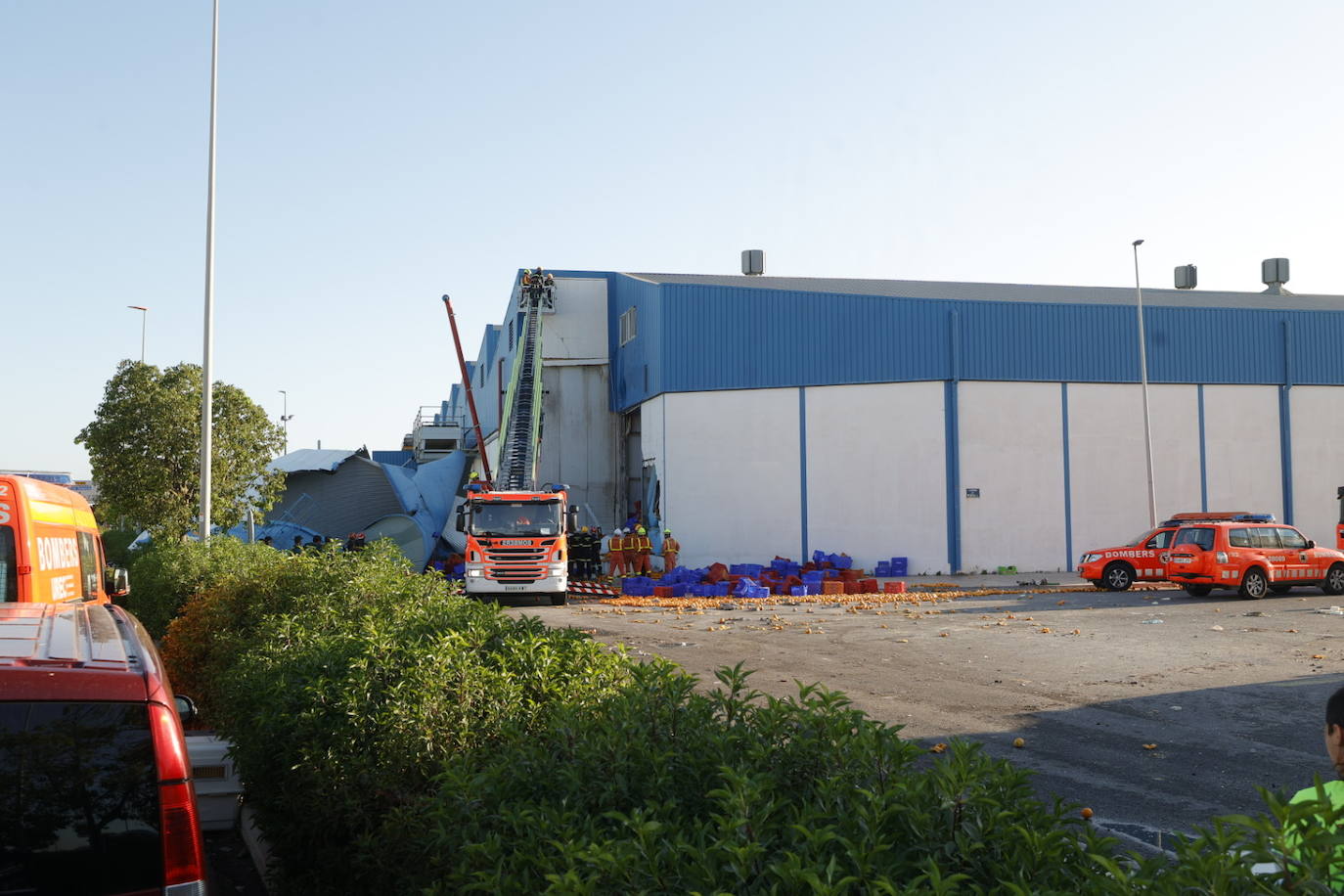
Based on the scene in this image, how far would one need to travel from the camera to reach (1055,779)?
840cm

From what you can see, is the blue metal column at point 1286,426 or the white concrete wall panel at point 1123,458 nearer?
the white concrete wall panel at point 1123,458

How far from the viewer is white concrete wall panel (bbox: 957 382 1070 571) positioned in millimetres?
35406

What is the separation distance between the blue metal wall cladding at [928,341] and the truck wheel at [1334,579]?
39.9 feet

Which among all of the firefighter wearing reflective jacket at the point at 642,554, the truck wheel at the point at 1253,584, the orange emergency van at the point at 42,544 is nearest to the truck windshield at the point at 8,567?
the orange emergency van at the point at 42,544

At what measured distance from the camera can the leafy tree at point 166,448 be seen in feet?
79.2

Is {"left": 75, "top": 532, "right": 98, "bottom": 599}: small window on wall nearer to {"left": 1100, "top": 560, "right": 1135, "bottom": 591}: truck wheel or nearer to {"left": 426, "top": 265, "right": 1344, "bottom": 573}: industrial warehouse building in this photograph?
{"left": 1100, "top": 560, "right": 1135, "bottom": 591}: truck wheel

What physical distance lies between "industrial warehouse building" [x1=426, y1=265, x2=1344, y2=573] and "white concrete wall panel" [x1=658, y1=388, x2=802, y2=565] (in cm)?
5

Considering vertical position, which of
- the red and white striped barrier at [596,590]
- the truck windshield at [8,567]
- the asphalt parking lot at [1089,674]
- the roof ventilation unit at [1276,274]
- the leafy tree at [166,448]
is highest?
the roof ventilation unit at [1276,274]

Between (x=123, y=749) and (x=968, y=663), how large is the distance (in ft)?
42.2

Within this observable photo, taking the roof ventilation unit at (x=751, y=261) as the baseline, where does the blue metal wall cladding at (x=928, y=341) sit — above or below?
below

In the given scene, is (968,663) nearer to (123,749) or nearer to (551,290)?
(123,749)

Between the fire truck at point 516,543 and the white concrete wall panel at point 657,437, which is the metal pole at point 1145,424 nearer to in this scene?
the white concrete wall panel at point 657,437

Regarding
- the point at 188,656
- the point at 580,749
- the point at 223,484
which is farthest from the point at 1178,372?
the point at 580,749

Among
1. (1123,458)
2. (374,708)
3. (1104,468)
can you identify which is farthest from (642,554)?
(374,708)
